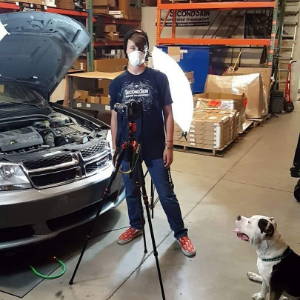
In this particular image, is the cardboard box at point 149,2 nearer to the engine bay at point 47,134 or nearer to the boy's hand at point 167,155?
the engine bay at point 47,134

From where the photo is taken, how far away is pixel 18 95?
10.9 ft

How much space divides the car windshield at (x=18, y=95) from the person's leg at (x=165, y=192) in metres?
1.32

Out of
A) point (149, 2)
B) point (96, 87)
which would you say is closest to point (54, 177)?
point (96, 87)

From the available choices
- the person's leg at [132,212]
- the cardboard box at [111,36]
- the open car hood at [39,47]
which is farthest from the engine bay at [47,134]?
the cardboard box at [111,36]

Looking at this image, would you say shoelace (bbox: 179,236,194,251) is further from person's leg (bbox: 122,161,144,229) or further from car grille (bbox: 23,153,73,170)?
car grille (bbox: 23,153,73,170)

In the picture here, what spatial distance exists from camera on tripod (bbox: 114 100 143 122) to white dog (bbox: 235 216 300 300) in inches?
34.7

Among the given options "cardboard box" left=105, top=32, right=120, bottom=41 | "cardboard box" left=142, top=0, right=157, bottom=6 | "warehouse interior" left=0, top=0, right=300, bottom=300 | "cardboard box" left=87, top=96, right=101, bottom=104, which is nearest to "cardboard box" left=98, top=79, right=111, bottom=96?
"cardboard box" left=87, top=96, right=101, bottom=104

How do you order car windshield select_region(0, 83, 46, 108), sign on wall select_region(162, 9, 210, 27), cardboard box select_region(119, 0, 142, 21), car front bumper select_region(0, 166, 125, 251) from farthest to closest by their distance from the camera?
sign on wall select_region(162, 9, 210, 27)
cardboard box select_region(119, 0, 142, 21)
car windshield select_region(0, 83, 46, 108)
car front bumper select_region(0, 166, 125, 251)

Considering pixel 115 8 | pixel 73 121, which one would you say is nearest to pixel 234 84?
pixel 115 8

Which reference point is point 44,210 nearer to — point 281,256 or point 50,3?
point 281,256

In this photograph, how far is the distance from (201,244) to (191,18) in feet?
26.2

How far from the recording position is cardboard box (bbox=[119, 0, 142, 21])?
835 cm

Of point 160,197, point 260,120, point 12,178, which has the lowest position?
point 260,120

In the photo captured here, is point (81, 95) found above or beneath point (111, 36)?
beneath
